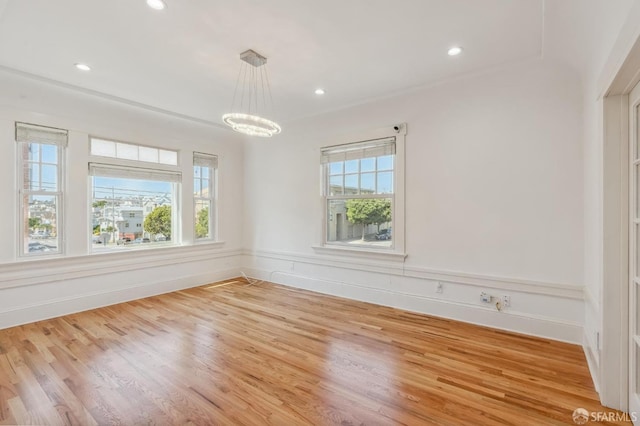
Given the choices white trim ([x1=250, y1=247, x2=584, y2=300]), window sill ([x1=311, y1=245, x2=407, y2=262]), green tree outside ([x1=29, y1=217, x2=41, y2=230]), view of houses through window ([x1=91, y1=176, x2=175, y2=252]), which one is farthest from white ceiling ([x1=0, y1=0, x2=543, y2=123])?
white trim ([x1=250, y1=247, x2=584, y2=300])

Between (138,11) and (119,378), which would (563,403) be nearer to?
(119,378)

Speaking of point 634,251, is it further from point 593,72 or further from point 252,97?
point 252,97

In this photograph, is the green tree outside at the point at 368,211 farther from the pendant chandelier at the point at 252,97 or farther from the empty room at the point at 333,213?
the pendant chandelier at the point at 252,97

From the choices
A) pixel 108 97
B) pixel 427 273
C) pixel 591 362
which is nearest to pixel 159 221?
pixel 108 97

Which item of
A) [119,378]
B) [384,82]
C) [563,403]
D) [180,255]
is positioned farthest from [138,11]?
[563,403]

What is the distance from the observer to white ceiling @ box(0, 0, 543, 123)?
2303 mm

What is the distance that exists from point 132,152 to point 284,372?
415 cm

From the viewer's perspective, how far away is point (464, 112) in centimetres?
359

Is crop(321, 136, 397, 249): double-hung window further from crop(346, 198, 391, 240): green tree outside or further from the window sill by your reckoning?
the window sill

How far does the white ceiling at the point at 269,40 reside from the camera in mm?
2303

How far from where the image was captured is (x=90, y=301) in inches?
163

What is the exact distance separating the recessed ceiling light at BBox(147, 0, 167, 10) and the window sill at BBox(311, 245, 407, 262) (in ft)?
11.7


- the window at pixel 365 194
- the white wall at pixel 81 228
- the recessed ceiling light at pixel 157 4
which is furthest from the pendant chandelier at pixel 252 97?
the white wall at pixel 81 228

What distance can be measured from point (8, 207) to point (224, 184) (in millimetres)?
3022
